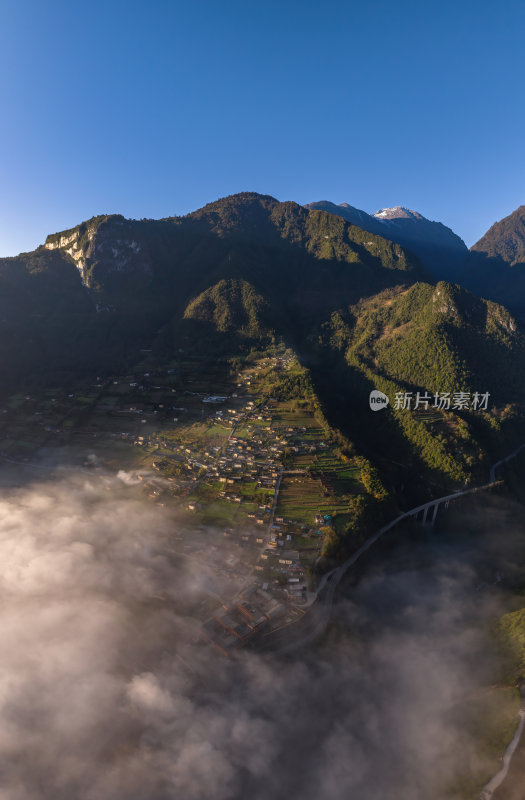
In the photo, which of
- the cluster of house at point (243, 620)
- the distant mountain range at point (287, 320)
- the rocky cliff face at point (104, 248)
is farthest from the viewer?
the rocky cliff face at point (104, 248)

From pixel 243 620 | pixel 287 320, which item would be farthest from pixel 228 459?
pixel 287 320

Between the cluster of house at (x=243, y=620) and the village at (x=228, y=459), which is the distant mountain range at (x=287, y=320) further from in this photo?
the cluster of house at (x=243, y=620)

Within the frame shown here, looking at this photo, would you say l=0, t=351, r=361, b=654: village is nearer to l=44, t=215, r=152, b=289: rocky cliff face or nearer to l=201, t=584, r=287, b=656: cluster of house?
l=201, t=584, r=287, b=656: cluster of house

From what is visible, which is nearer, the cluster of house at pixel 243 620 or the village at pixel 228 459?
the cluster of house at pixel 243 620

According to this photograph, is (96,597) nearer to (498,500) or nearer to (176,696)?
(176,696)

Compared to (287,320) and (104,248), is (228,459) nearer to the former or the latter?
(287,320)

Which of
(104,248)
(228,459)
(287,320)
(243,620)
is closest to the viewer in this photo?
(243,620)

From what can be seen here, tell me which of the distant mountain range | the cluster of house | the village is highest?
the distant mountain range

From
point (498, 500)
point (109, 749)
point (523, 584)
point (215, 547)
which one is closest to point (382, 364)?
point (498, 500)

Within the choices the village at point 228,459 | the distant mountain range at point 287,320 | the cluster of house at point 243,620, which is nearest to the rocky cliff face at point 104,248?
the distant mountain range at point 287,320

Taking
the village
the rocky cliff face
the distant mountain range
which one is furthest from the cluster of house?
the rocky cliff face

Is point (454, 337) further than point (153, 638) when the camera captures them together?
Yes
